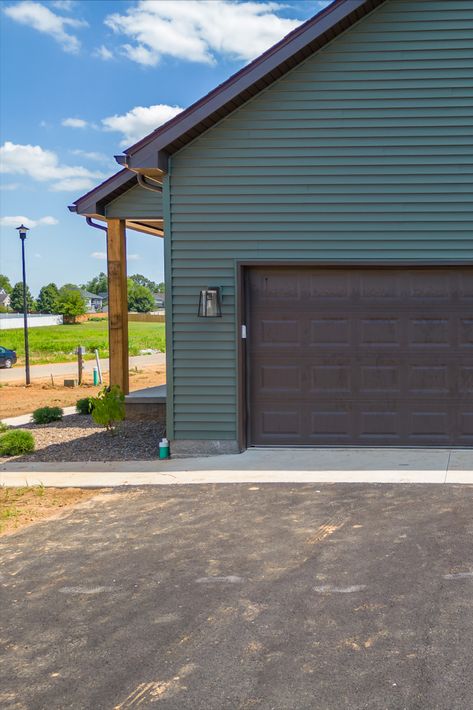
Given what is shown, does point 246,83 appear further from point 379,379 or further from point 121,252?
point 121,252

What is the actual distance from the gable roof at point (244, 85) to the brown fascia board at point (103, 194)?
3.18m

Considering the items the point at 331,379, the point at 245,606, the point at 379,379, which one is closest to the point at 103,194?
the point at 331,379

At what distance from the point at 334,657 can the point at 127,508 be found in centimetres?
390

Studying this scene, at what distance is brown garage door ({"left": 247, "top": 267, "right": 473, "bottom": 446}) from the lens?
10148 millimetres

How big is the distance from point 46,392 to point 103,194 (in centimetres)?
1035

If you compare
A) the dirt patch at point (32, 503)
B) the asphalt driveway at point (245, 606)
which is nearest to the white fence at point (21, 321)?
the dirt patch at point (32, 503)

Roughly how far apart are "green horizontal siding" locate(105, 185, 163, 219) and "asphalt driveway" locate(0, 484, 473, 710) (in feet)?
24.1

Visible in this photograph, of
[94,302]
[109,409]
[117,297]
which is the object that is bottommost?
[109,409]

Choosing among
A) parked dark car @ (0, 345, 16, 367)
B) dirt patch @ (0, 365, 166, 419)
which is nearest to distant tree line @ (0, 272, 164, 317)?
parked dark car @ (0, 345, 16, 367)

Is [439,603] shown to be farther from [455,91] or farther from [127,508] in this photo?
[455,91]

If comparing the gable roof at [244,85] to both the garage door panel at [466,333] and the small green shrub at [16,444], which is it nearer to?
the garage door panel at [466,333]

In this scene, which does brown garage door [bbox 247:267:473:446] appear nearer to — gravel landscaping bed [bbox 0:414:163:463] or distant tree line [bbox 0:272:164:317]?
gravel landscaping bed [bbox 0:414:163:463]

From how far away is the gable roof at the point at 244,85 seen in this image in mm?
9438

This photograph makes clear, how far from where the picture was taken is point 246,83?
958 centimetres
